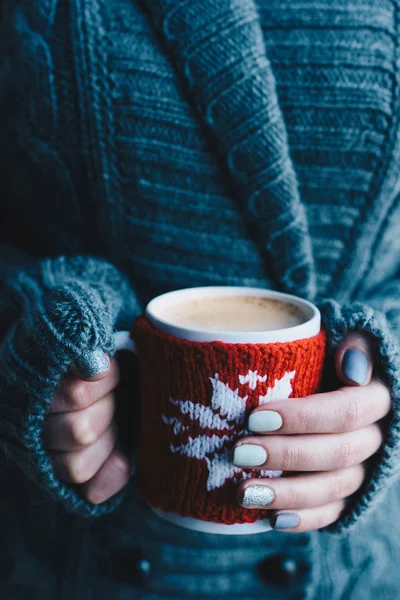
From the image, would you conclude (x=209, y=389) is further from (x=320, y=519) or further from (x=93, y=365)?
(x=320, y=519)

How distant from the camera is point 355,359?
0.49 metres

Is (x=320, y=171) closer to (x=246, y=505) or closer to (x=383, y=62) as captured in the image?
(x=383, y=62)

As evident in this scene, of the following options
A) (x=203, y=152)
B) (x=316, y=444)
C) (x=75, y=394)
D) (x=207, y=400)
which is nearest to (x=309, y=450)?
(x=316, y=444)

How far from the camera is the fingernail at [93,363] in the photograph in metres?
0.44

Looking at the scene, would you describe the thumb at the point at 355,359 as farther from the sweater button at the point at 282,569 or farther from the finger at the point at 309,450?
the sweater button at the point at 282,569

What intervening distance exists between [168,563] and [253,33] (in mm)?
585

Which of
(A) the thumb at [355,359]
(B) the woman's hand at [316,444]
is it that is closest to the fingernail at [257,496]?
(B) the woman's hand at [316,444]

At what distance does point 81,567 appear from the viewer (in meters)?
0.66

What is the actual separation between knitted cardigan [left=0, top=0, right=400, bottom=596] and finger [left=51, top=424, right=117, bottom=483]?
0.01 metres

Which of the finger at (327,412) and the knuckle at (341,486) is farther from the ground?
the finger at (327,412)

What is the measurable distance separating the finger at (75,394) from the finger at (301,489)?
6.2 inches

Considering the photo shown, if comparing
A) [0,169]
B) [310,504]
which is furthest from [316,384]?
[0,169]

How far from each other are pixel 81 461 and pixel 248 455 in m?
0.17

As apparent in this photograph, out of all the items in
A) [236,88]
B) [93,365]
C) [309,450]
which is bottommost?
[309,450]
